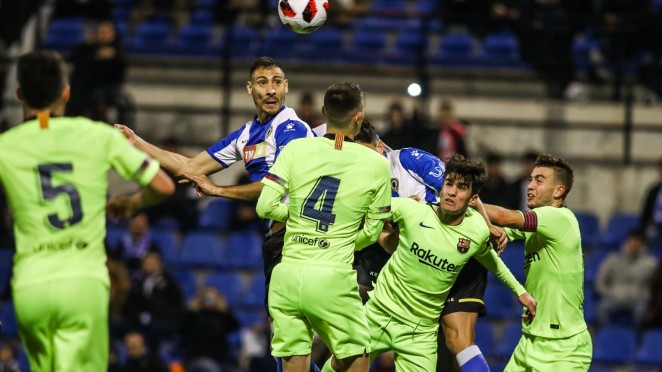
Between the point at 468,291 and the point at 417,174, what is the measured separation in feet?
3.21

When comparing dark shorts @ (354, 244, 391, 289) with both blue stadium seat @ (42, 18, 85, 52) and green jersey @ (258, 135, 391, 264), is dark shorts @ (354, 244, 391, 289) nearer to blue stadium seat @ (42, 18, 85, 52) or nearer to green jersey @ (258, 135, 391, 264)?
green jersey @ (258, 135, 391, 264)

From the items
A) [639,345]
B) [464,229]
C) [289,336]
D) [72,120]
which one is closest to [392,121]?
[639,345]

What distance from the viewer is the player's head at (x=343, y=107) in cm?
736

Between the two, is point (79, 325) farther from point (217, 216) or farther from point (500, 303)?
point (217, 216)

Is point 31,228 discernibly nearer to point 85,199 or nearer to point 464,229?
point 85,199

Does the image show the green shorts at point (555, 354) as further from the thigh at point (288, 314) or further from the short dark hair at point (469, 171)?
the thigh at point (288, 314)

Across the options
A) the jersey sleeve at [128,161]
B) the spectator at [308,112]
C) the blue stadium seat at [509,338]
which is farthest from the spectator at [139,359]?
the jersey sleeve at [128,161]

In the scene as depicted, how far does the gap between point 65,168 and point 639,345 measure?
9.69m

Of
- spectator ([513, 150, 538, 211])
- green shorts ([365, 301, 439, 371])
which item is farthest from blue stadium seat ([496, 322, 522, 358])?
green shorts ([365, 301, 439, 371])

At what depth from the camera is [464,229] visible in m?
8.13

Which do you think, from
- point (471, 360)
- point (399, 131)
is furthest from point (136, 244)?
point (471, 360)

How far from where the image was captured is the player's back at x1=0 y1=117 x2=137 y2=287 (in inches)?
241

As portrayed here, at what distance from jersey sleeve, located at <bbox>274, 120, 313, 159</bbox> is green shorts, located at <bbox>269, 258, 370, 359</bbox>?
52.5 inches

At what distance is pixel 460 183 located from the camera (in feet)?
26.1
